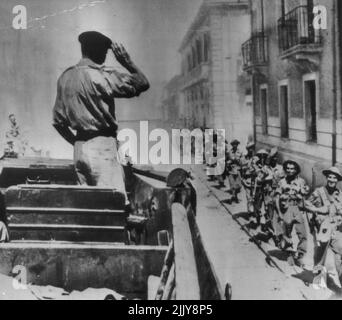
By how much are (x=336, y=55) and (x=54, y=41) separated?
4374 millimetres

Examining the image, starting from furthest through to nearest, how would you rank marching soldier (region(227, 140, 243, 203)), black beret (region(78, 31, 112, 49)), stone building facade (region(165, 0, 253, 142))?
marching soldier (region(227, 140, 243, 203)), stone building facade (region(165, 0, 253, 142)), black beret (region(78, 31, 112, 49))

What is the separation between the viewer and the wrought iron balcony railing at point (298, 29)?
7.36 metres

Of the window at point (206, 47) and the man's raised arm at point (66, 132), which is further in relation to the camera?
the window at point (206, 47)

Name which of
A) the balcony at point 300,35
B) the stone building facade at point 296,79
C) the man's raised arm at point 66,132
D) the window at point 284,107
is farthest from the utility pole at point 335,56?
the man's raised arm at point 66,132

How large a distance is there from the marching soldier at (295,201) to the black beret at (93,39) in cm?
295

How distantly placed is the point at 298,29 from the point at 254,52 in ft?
3.39

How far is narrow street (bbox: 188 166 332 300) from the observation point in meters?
5.51

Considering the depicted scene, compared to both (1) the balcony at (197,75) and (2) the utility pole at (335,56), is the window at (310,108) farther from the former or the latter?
(1) the balcony at (197,75)

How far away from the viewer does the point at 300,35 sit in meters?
7.32

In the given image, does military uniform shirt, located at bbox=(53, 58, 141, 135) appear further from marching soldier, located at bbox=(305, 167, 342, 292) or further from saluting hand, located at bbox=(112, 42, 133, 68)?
marching soldier, located at bbox=(305, 167, 342, 292)

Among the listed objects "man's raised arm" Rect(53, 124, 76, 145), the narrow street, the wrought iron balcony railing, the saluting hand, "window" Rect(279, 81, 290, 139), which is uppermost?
the wrought iron balcony railing

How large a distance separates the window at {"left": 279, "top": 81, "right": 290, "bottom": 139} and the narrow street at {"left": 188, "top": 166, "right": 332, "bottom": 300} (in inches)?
63.3

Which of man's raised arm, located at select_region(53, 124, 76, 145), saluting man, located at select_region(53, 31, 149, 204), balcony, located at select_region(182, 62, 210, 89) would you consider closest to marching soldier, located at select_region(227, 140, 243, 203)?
balcony, located at select_region(182, 62, 210, 89)

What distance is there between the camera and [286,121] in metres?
7.98
